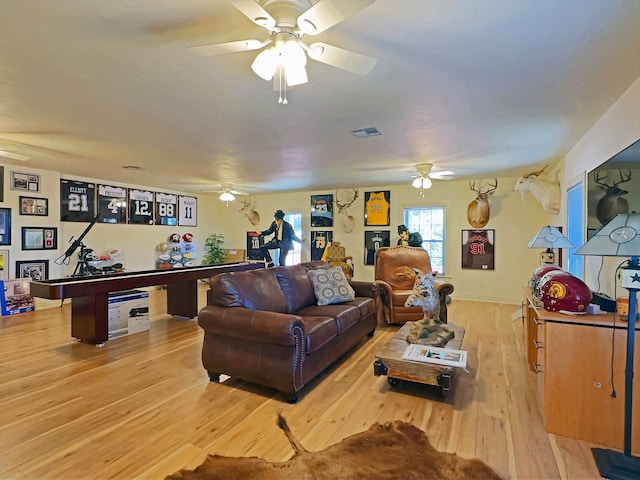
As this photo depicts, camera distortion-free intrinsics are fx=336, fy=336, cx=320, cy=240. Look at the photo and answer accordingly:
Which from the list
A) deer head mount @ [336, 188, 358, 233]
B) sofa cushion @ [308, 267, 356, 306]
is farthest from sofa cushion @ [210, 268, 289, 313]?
deer head mount @ [336, 188, 358, 233]

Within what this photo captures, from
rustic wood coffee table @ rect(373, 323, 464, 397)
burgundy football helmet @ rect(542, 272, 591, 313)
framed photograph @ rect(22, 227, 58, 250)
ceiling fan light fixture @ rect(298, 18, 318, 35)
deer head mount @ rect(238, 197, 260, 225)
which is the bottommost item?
rustic wood coffee table @ rect(373, 323, 464, 397)

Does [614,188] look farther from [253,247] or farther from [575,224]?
[253,247]

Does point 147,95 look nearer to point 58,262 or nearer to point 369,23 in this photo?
point 369,23

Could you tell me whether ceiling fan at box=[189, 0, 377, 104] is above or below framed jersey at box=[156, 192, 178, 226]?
above

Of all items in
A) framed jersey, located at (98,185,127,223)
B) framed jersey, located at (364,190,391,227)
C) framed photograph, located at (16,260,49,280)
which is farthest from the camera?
framed jersey, located at (364,190,391,227)

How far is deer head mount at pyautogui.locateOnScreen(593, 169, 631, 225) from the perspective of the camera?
2385 millimetres

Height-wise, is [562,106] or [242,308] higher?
[562,106]

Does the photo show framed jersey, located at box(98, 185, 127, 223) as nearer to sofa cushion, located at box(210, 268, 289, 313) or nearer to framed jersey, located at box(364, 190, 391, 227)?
sofa cushion, located at box(210, 268, 289, 313)

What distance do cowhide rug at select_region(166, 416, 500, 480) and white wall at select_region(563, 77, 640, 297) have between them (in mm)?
1949

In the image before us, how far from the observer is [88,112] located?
10.1 ft

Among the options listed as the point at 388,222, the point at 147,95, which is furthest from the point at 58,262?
the point at 388,222

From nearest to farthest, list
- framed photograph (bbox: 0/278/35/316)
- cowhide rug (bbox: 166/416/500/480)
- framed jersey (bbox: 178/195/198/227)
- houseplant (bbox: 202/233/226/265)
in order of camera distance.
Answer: cowhide rug (bbox: 166/416/500/480)
framed photograph (bbox: 0/278/35/316)
framed jersey (bbox: 178/195/198/227)
houseplant (bbox: 202/233/226/265)

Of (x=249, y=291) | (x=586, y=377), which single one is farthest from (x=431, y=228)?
(x=586, y=377)

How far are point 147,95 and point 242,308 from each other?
6.32 feet
